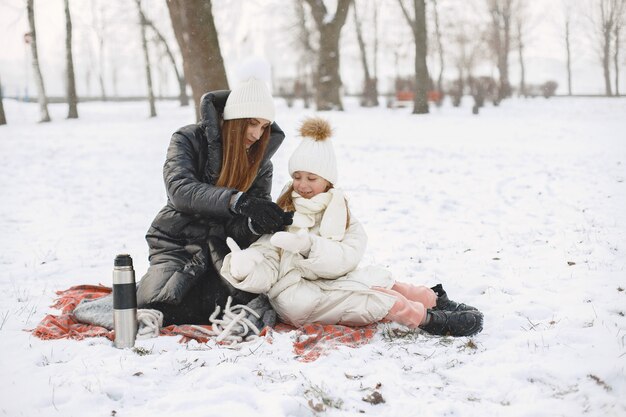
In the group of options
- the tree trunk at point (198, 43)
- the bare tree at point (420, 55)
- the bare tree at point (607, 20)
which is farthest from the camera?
the bare tree at point (607, 20)

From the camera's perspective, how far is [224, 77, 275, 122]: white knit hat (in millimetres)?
3826

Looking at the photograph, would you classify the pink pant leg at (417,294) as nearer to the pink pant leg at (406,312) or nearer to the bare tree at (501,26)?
the pink pant leg at (406,312)

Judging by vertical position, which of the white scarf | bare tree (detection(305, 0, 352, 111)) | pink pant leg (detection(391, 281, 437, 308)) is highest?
bare tree (detection(305, 0, 352, 111))

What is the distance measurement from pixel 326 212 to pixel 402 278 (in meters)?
1.50

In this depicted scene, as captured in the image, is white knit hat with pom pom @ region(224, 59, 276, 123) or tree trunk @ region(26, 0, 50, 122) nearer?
white knit hat with pom pom @ region(224, 59, 276, 123)

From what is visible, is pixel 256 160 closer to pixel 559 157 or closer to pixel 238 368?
pixel 238 368

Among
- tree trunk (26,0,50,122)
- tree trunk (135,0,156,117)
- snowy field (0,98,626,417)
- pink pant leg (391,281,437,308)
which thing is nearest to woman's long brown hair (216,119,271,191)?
snowy field (0,98,626,417)

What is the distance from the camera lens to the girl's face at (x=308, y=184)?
3826 millimetres

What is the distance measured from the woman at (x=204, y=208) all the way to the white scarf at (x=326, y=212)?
275mm

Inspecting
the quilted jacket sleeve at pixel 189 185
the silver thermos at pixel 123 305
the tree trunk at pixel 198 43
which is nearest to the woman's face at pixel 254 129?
the quilted jacket sleeve at pixel 189 185

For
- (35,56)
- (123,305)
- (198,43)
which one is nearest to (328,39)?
(35,56)

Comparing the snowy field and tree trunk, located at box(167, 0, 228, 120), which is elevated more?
tree trunk, located at box(167, 0, 228, 120)

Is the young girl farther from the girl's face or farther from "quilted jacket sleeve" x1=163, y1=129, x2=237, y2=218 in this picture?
"quilted jacket sleeve" x1=163, y1=129, x2=237, y2=218

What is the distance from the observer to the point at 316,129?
385cm
